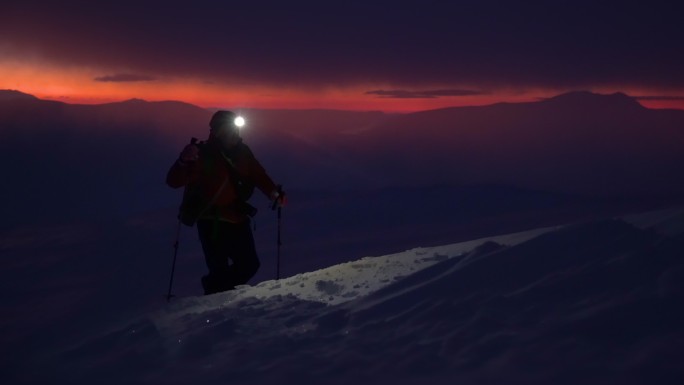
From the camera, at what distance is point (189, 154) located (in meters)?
6.26

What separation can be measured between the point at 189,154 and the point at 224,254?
1098 mm

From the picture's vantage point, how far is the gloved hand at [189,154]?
6.25 m

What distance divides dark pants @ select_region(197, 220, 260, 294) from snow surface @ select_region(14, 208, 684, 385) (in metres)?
0.67

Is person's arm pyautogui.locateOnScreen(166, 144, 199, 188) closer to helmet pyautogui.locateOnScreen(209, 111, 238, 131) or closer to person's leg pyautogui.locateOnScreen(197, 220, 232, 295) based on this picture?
helmet pyautogui.locateOnScreen(209, 111, 238, 131)

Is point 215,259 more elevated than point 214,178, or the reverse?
point 214,178

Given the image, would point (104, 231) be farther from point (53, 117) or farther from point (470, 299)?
point (53, 117)

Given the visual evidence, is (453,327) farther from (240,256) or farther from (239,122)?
(239,122)

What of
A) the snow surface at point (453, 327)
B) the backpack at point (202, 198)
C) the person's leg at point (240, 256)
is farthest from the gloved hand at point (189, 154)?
the snow surface at point (453, 327)

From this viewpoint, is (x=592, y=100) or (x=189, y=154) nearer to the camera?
(x=189, y=154)

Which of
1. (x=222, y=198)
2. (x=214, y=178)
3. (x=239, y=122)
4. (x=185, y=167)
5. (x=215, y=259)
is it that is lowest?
(x=215, y=259)

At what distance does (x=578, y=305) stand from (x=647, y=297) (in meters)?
0.41

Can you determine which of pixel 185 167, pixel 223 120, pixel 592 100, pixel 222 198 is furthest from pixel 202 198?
pixel 592 100

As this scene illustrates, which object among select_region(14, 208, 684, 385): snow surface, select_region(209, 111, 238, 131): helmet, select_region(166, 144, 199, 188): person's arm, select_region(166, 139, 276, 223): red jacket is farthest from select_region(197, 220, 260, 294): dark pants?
select_region(209, 111, 238, 131): helmet

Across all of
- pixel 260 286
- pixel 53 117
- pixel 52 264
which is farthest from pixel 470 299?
pixel 53 117
